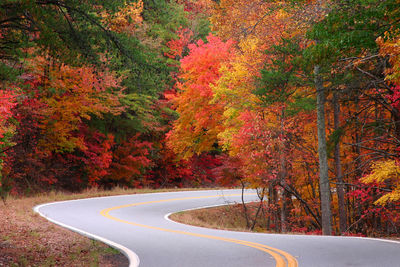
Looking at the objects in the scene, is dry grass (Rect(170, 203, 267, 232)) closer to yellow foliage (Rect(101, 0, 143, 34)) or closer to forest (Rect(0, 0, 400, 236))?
forest (Rect(0, 0, 400, 236))

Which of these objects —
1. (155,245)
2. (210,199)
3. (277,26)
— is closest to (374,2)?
(155,245)

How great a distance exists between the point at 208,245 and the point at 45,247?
4067mm

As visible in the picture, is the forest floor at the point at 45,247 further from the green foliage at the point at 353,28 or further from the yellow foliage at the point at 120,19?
the green foliage at the point at 353,28

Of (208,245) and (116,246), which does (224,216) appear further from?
(116,246)

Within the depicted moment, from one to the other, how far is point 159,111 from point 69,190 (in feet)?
32.9

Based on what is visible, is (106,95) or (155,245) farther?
(106,95)

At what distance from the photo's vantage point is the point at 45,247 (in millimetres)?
10852

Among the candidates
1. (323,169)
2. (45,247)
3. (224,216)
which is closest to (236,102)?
(224,216)

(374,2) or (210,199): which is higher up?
(374,2)

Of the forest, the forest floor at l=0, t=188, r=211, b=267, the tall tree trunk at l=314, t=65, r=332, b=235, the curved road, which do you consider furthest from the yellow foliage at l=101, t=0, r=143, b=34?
the tall tree trunk at l=314, t=65, r=332, b=235

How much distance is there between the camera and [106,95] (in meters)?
28.2

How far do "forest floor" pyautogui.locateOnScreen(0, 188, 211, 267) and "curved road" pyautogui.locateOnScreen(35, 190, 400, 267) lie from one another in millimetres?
418

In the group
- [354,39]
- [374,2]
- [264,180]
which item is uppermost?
[374,2]

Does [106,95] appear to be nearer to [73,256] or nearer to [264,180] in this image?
[264,180]
